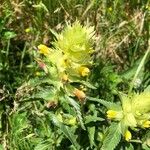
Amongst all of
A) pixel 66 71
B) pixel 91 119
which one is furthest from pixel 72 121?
pixel 66 71

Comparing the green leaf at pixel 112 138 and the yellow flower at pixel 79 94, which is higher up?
the yellow flower at pixel 79 94

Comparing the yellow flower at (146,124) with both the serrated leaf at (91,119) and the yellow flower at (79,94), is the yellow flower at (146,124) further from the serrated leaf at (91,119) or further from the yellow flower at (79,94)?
the yellow flower at (79,94)

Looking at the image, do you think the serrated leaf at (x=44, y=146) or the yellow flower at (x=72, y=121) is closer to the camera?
the yellow flower at (x=72, y=121)

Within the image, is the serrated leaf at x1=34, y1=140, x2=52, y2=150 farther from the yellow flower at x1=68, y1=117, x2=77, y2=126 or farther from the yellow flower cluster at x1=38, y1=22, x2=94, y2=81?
the yellow flower cluster at x1=38, y1=22, x2=94, y2=81

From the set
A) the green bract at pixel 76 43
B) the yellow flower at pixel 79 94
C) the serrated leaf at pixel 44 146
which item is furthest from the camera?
the serrated leaf at pixel 44 146

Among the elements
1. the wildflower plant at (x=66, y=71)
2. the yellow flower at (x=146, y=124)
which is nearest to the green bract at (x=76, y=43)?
the wildflower plant at (x=66, y=71)

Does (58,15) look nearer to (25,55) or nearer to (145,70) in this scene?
(25,55)

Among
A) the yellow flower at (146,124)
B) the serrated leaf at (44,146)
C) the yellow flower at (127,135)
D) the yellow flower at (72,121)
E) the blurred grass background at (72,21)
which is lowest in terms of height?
the serrated leaf at (44,146)
